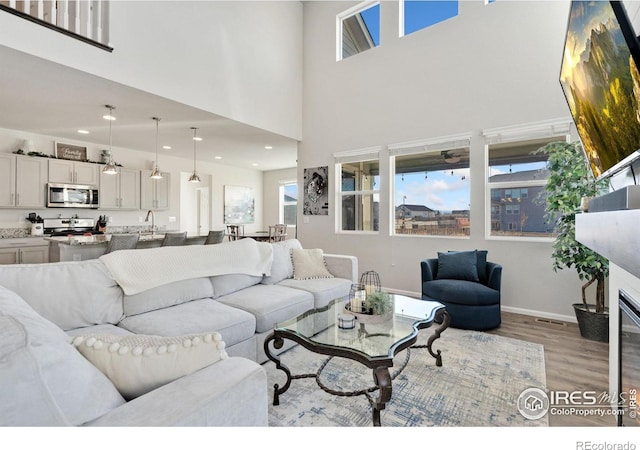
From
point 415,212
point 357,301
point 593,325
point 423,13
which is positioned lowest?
point 593,325

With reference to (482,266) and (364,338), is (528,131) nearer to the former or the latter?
(482,266)

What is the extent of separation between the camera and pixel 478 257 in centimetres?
357

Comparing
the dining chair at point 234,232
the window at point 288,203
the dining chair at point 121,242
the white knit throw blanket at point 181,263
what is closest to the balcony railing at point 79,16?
the dining chair at point 121,242

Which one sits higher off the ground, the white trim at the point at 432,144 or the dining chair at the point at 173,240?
the white trim at the point at 432,144

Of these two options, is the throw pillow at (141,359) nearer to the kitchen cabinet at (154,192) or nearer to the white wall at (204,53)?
the white wall at (204,53)

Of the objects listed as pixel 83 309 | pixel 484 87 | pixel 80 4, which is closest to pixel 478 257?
pixel 484 87

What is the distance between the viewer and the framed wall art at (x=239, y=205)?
8.46 meters

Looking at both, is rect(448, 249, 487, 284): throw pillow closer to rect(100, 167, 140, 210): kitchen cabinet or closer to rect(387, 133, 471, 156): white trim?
rect(387, 133, 471, 156): white trim

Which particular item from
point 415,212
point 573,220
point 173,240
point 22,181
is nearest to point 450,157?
point 415,212

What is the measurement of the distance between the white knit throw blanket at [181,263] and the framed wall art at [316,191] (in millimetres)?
2450

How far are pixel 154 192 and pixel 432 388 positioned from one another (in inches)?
253

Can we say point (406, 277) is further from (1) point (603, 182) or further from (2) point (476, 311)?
(1) point (603, 182)

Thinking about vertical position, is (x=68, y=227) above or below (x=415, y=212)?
below

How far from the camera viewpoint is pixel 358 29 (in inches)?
217
